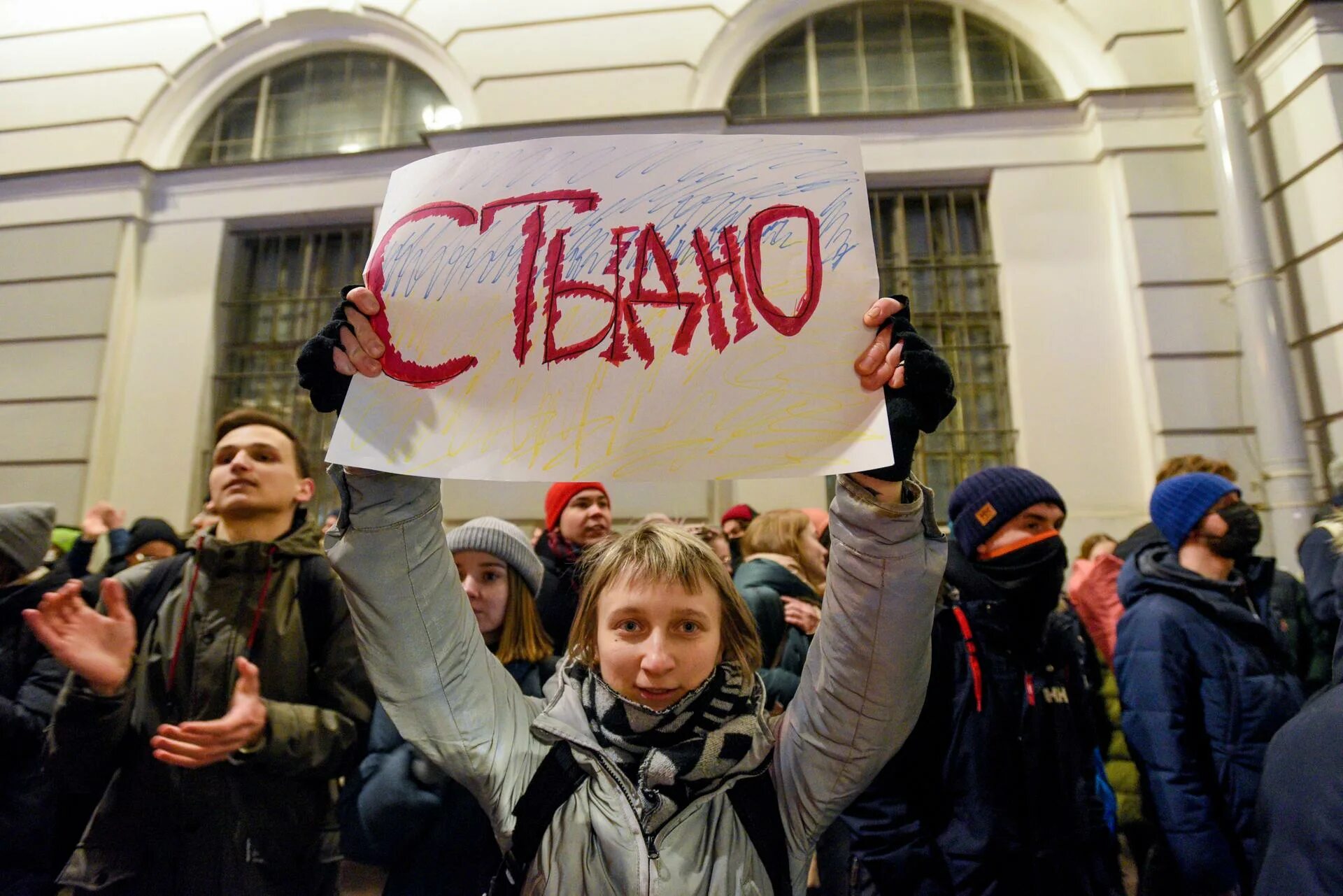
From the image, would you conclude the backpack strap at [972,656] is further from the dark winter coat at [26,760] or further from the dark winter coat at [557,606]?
the dark winter coat at [26,760]

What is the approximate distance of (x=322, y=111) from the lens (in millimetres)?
7602

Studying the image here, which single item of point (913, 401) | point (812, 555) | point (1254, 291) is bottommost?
point (812, 555)

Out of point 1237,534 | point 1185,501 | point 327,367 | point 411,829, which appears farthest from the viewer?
point 1185,501

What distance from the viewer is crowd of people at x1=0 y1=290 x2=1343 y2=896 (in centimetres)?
117

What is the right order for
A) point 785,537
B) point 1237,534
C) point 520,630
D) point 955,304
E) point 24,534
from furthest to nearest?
point 955,304 → point 785,537 → point 1237,534 → point 24,534 → point 520,630

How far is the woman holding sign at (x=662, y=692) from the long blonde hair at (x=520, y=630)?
0.67 meters

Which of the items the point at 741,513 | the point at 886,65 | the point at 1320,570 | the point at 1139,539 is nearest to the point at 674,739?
the point at 1320,570

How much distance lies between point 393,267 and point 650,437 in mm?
520

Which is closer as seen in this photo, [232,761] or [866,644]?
Answer: [866,644]

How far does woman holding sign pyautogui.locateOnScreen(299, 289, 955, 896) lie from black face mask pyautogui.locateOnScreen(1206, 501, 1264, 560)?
1805 millimetres

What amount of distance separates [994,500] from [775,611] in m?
0.85

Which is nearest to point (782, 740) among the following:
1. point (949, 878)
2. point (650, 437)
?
point (650, 437)

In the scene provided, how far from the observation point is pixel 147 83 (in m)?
7.38

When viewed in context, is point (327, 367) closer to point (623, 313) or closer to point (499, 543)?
point (623, 313)
